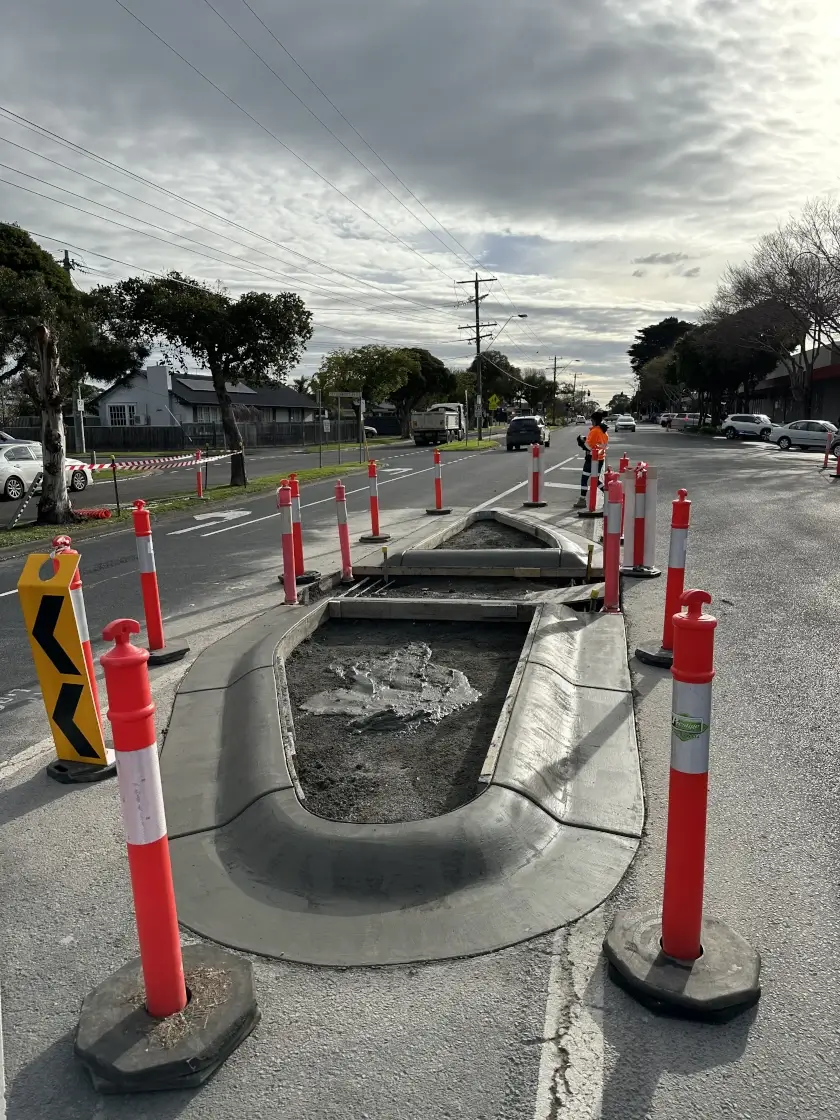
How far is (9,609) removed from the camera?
364 inches

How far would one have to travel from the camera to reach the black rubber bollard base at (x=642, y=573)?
30.4 feet

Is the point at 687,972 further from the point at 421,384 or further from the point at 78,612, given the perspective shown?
the point at 421,384

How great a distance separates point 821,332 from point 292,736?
152 ft

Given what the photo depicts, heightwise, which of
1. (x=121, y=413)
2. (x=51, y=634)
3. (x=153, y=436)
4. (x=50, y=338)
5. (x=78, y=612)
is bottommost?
(x=153, y=436)

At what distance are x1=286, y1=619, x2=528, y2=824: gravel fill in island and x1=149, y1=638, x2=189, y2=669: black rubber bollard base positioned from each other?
1047 millimetres

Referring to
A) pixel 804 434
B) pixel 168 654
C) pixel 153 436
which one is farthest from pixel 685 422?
pixel 168 654

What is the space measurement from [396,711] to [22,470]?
19.8 metres

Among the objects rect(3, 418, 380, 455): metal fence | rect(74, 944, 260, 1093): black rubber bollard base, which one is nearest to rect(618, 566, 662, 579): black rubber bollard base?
rect(74, 944, 260, 1093): black rubber bollard base

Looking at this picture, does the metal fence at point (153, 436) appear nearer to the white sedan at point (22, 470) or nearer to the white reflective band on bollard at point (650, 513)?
the white sedan at point (22, 470)

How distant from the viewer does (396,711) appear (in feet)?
17.2

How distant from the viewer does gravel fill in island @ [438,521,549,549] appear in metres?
11.4

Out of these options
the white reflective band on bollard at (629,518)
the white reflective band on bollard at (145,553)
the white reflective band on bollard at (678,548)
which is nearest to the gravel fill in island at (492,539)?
the white reflective band on bollard at (629,518)

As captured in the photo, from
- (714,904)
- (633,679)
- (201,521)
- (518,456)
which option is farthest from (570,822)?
(518,456)

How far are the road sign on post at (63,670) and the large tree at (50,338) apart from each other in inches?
477
